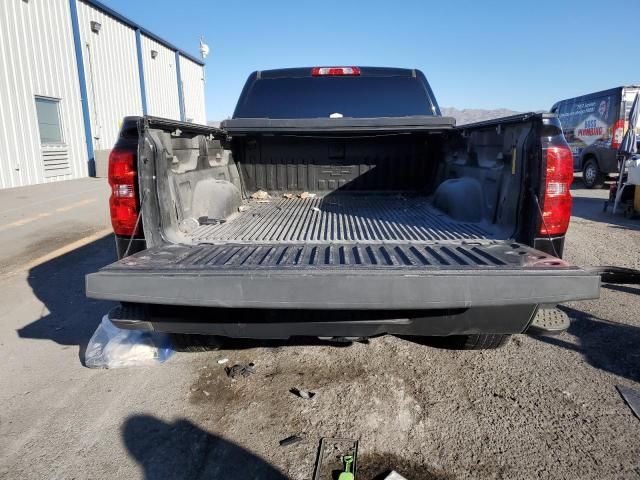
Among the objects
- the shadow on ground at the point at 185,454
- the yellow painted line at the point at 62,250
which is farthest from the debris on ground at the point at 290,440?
the yellow painted line at the point at 62,250

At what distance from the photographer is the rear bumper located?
2.32 metres

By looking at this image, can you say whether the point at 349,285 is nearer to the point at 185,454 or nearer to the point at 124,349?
the point at 185,454

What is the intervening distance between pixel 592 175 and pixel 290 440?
45.3 feet

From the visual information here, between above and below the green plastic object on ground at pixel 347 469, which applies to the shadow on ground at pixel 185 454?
below

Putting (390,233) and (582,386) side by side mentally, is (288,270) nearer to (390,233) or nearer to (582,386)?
(390,233)

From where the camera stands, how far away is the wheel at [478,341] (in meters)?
2.97

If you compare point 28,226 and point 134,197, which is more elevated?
point 134,197

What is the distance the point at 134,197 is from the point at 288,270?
1152 millimetres

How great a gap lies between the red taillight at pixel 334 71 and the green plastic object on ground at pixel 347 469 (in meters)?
4.05

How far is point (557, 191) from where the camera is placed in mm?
2496

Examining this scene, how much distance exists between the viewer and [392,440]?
2.37m

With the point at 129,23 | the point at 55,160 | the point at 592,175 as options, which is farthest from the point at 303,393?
the point at 129,23

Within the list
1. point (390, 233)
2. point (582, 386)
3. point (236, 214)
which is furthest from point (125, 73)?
point (582, 386)

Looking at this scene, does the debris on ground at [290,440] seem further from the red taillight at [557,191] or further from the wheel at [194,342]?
the red taillight at [557,191]
